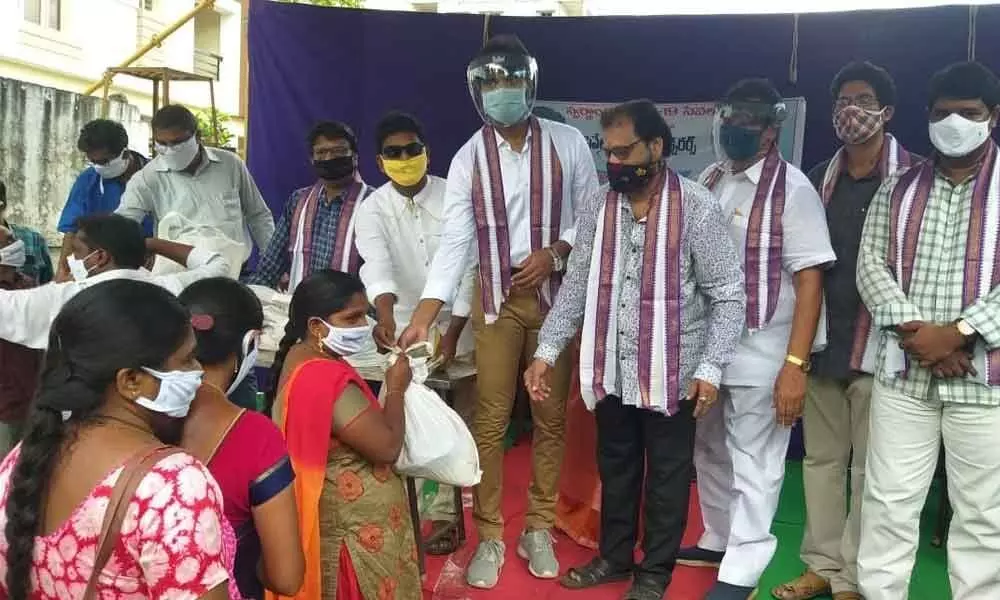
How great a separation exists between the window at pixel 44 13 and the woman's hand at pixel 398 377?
13.3 meters

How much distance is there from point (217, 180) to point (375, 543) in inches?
99.5

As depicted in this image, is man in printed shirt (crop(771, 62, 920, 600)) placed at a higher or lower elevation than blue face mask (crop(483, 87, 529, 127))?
lower

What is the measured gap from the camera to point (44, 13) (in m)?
13.5

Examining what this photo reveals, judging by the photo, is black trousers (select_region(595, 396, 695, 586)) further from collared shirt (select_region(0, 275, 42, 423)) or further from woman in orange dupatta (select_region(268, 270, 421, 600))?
collared shirt (select_region(0, 275, 42, 423))

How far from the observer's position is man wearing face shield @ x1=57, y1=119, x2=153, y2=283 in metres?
4.36

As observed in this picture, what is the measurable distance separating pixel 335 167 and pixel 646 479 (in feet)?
6.03

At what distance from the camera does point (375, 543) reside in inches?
93.7

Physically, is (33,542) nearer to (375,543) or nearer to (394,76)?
(375,543)

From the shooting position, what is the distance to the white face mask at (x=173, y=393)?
148 cm

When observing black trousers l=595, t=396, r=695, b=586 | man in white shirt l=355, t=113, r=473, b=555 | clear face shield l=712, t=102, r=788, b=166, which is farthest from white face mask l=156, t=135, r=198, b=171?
clear face shield l=712, t=102, r=788, b=166

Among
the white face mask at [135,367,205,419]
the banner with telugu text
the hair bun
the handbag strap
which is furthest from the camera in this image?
the banner with telugu text

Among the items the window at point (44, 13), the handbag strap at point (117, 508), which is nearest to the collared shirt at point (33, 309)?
the handbag strap at point (117, 508)

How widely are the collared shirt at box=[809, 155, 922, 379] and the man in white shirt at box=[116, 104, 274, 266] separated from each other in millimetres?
2656

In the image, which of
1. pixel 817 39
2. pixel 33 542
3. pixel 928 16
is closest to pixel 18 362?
pixel 33 542
